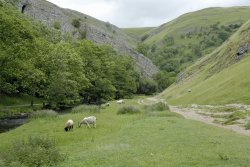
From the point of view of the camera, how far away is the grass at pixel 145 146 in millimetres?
23125

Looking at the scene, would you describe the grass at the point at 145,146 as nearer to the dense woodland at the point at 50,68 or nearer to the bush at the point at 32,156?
the bush at the point at 32,156

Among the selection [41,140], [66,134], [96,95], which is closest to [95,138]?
[66,134]

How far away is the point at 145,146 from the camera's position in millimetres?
28438

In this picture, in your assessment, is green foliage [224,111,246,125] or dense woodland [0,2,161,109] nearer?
dense woodland [0,2,161,109]

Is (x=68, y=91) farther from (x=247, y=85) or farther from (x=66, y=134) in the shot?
(x=66, y=134)

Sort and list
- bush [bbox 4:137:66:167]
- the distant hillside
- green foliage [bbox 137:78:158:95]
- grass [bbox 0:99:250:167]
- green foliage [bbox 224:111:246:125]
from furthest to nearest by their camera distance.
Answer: green foliage [bbox 137:78:158:95]
the distant hillside
green foliage [bbox 224:111:246:125]
bush [bbox 4:137:66:167]
grass [bbox 0:99:250:167]

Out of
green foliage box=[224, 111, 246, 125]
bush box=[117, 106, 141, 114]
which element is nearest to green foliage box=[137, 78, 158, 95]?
bush box=[117, 106, 141, 114]

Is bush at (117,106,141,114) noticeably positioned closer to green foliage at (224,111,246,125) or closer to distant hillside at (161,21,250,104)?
green foliage at (224,111,246,125)

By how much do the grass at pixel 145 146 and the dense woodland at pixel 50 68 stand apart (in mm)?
9632

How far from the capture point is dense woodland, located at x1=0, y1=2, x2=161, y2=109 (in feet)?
139

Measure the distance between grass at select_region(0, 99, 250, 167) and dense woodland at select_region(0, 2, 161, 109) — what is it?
963 cm

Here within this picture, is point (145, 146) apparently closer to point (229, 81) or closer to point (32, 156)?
point (32, 156)

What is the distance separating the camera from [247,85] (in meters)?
72.9

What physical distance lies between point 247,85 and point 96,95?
5670 centimetres
